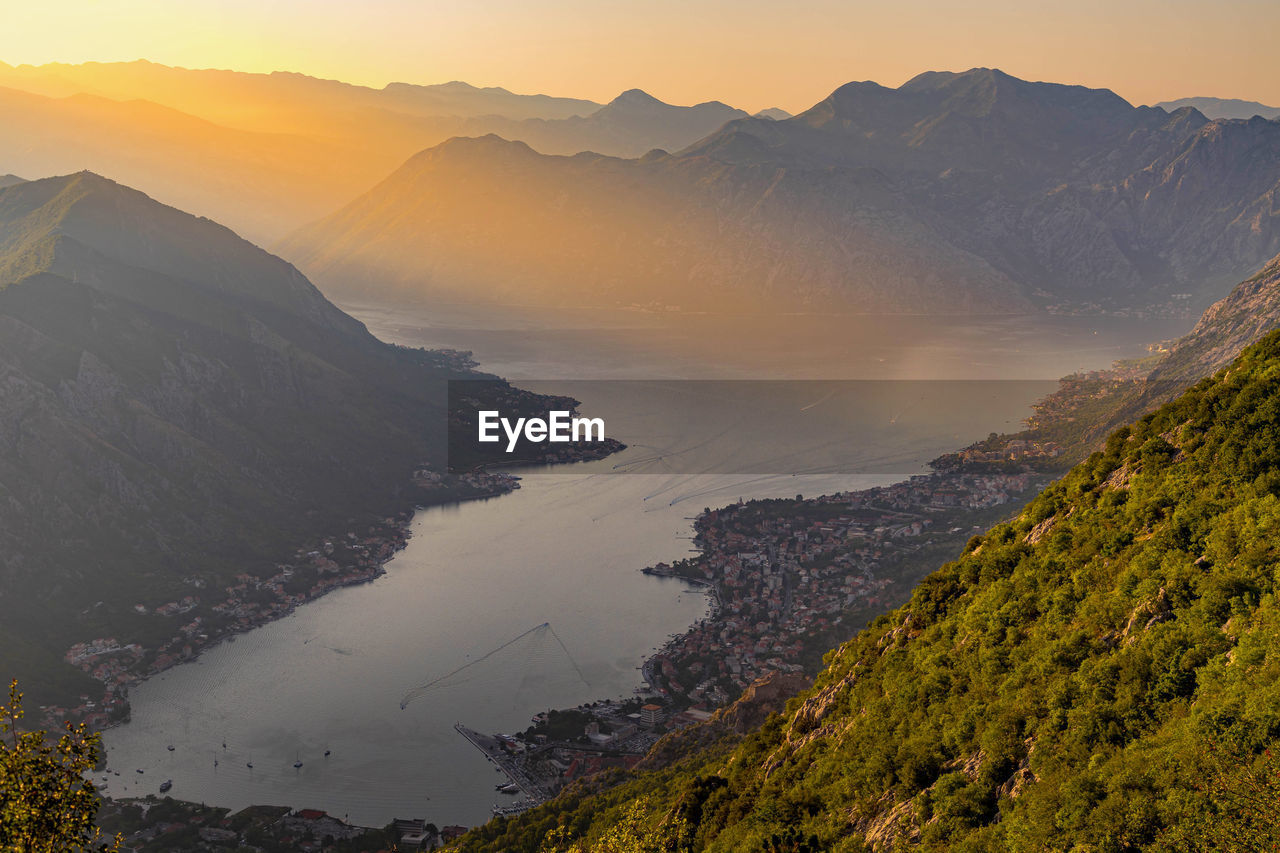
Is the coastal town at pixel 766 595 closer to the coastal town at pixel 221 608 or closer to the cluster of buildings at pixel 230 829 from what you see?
the cluster of buildings at pixel 230 829

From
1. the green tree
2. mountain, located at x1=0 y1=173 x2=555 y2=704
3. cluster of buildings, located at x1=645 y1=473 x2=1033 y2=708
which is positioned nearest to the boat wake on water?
cluster of buildings, located at x1=645 y1=473 x2=1033 y2=708

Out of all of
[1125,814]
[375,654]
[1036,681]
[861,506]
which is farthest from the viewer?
[861,506]

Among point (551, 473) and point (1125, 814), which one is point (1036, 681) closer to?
point (1125, 814)

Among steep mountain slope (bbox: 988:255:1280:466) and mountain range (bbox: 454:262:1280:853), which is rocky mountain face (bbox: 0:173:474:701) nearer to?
mountain range (bbox: 454:262:1280:853)

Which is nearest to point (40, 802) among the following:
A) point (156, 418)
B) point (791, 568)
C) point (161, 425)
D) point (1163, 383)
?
point (791, 568)

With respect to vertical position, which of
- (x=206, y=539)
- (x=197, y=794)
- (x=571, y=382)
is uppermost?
(x=571, y=382)

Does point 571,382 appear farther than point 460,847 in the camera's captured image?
Yes

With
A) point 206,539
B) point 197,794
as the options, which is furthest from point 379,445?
point 197,794
